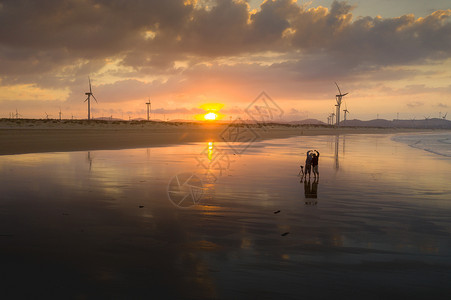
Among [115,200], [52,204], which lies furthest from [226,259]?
[52,204]

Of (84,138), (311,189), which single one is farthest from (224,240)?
(84,138)

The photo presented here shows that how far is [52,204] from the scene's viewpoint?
10.1 meters

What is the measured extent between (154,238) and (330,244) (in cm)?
387

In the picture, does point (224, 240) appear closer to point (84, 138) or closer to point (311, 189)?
point (311, 189)

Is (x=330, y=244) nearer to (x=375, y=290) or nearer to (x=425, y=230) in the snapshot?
(x=375, y=290)

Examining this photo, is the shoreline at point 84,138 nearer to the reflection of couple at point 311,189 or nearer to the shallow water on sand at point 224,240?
the shallow water on sand at point 224,240

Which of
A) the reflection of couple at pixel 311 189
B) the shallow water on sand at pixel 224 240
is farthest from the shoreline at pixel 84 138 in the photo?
the reflection of couple at pixel 311 189

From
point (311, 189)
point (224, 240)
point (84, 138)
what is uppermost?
point (84, 138)

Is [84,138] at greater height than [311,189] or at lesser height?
greater

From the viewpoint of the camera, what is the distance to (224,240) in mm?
6992

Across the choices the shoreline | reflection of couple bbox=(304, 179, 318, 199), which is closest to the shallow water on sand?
reflection of couple bbox=(304, 179, 318, 199)

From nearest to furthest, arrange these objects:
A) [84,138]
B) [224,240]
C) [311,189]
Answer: [224,240], [311,189], [84,138]

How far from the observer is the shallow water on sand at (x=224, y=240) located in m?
5.04

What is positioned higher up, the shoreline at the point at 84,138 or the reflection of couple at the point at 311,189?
the shoreline at the point at 84,138
